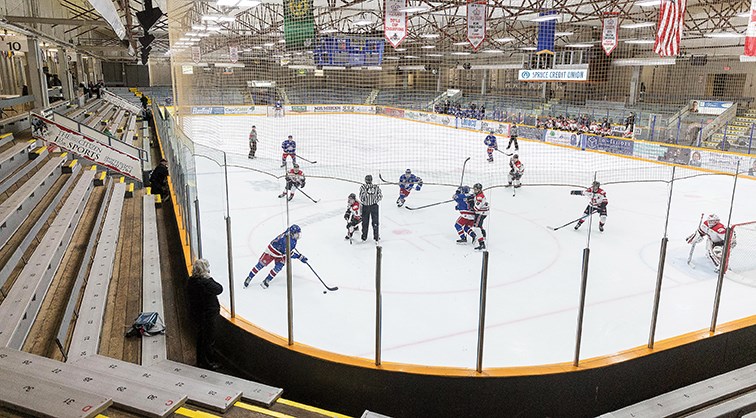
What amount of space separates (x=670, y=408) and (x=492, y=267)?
143 inches

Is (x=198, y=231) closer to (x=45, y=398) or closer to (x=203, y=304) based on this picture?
(x=203, y=304)

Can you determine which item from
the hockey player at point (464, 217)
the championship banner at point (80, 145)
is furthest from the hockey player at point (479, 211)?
the championship banner at point (80, 145)

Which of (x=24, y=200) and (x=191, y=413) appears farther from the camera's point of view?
(x=24, y=200)

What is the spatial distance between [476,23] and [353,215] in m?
8.90

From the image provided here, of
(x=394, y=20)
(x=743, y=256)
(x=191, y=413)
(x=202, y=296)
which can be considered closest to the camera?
(x=191, y=413)

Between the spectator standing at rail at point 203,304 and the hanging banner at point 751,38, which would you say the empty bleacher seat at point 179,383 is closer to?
the spectator standing at rail at point 203,304

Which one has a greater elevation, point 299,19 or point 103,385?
point 299,19

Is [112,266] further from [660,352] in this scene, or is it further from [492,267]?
[660,352]

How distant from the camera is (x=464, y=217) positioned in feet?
26.3

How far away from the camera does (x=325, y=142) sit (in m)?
20.9

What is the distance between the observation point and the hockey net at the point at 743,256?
260 inches

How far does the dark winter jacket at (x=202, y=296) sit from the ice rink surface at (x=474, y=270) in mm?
989

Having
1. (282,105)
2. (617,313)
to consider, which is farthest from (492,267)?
(282,105)

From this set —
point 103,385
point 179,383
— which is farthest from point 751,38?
point 103,385
